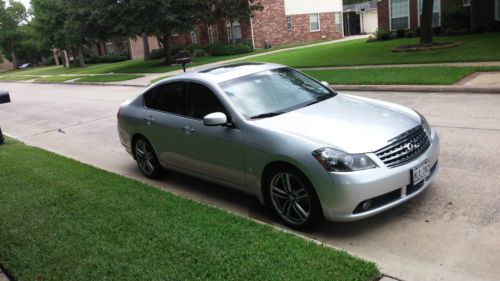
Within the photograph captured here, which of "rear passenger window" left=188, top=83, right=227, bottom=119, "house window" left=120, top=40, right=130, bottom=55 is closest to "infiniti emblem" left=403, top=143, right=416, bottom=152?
"rear passenger window" left=188, top=83, right=227, bottom=119

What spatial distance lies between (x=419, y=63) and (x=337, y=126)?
1187 cm

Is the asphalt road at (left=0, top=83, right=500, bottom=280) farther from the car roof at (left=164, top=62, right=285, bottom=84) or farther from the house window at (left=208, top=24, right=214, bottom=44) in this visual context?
the house window at (left=208, top=24, right=214, bottom=44)

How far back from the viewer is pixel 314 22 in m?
46.2

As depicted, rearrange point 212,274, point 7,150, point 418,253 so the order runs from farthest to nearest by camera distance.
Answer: point 7,150, point 418,253, point 212,274

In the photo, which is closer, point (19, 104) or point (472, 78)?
point (472, 78)

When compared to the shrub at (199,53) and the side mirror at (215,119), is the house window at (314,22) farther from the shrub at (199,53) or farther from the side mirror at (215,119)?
the side mirror at (215,119)

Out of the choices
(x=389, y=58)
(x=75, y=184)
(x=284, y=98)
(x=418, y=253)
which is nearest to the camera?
(x=418, y=253)

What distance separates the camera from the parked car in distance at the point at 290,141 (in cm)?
432

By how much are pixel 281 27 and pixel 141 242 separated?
40.6 meters

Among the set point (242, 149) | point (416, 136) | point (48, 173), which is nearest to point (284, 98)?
point (242, 149)

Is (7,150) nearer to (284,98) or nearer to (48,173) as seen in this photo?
(48,173)

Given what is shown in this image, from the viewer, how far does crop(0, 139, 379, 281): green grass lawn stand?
12.3 ft

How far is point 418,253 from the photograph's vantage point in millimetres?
4020

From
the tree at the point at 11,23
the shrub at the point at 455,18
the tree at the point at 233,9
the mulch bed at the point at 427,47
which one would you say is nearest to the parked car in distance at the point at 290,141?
the mulch bed at the point at 427,47
